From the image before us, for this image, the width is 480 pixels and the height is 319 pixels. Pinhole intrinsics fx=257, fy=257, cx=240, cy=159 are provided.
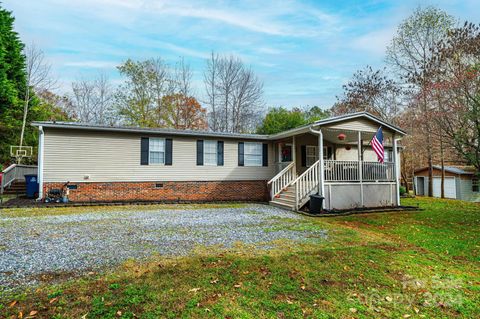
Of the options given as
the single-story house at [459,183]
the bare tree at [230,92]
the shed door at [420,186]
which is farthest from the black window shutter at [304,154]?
the shed door at [420,186]

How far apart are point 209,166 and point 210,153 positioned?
63cm

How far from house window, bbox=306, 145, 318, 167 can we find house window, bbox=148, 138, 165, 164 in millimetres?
7306

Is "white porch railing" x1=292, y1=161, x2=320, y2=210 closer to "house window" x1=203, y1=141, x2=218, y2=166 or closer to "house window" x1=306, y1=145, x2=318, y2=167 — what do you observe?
"house window" x1=306, y1=145, x2=318, y2=167

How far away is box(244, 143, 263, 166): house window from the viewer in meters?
13.1

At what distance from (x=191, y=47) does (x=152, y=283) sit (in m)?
21.7

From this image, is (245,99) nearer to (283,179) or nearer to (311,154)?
(311,154)

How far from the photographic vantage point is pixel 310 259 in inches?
169

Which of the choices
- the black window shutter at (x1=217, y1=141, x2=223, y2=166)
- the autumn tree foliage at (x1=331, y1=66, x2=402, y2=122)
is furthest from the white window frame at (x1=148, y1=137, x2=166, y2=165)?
the autumn tree foliage at (x1=331, y1=66, x2=402, y2=122)

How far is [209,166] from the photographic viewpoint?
12391mm

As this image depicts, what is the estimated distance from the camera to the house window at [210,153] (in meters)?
12.4

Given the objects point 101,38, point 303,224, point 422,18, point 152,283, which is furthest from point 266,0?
point 422,18

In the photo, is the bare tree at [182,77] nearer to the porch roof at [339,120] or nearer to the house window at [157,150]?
the house window at [157,150]

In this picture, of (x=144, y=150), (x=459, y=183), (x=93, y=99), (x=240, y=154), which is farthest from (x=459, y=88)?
(x=93, y=99)

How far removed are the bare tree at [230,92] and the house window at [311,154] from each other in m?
11.3
